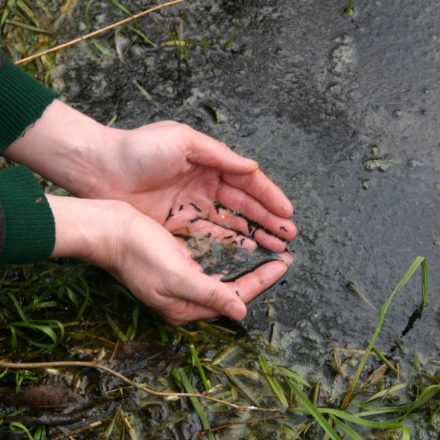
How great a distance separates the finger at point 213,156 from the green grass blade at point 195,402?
654 millimetres

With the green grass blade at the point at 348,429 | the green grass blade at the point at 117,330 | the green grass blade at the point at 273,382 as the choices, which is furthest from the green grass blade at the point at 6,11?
the green grass blade at the point at 348,429

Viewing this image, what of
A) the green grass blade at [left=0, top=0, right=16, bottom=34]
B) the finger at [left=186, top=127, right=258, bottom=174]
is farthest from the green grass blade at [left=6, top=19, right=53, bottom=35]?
the finger at [left=186, top=127, right=258, bottom=174]

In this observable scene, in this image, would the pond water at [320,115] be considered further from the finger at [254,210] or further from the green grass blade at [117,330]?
the green grass blade at [117,330]

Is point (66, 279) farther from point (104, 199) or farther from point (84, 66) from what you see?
point (84, 66)

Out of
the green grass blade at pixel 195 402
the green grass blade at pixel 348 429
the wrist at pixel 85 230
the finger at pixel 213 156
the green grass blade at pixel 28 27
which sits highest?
the green grass blade at pixel 28 27

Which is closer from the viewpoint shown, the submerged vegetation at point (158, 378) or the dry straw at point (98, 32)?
the submerged vegetation at point (158, 378)

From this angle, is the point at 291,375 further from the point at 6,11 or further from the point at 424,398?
the point at 6,11

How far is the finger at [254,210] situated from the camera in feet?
7.30

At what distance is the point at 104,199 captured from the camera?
7.18 feet

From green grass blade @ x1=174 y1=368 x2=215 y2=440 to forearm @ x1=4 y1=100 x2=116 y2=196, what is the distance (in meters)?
0.69

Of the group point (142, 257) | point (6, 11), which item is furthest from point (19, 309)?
point (6, 11)

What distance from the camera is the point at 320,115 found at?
8.18 feet

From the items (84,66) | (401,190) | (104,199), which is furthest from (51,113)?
(401,190)

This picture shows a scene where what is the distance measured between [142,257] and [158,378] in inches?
14.2
